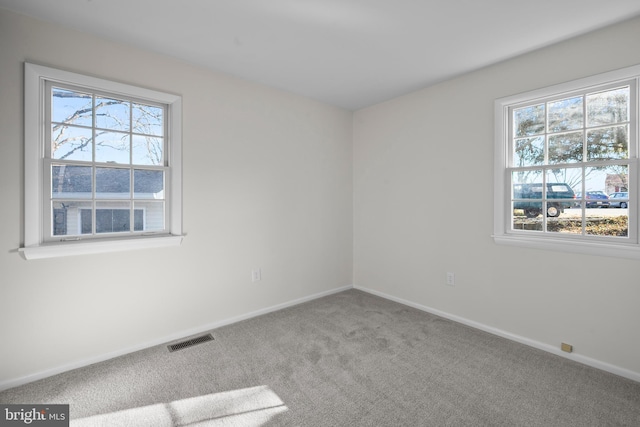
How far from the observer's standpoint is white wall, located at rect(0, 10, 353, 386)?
81.5 inches

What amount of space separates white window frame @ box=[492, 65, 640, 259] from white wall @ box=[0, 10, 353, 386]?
190cm

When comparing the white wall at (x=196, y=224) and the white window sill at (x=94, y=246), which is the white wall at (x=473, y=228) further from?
the white window sill at (x=94, y=246)

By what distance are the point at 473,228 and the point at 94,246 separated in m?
3.32

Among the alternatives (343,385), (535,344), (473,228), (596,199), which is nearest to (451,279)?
(473,228)

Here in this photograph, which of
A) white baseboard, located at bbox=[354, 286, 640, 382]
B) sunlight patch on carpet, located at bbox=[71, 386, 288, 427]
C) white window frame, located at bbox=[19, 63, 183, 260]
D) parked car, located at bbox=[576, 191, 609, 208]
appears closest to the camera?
sunlight patch on carpet, located at bbox=[71, 386, 288, 427]

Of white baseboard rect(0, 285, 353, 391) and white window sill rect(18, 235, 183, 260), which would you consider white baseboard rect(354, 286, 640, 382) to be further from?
white window sill rect(18, 235, 183, 260)

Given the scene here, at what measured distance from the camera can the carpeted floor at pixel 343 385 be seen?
179cm

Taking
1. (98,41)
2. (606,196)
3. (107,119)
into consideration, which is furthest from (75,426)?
(606,196)

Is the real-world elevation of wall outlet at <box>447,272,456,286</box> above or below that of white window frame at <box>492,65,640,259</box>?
below

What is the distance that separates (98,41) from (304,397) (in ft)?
9.89

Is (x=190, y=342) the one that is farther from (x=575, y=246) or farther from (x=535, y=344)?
(x=575, y=246)

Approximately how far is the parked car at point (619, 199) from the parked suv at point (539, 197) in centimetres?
23

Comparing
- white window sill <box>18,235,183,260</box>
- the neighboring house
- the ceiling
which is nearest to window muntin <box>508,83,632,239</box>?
the ceiling

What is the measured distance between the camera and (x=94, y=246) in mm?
2322
